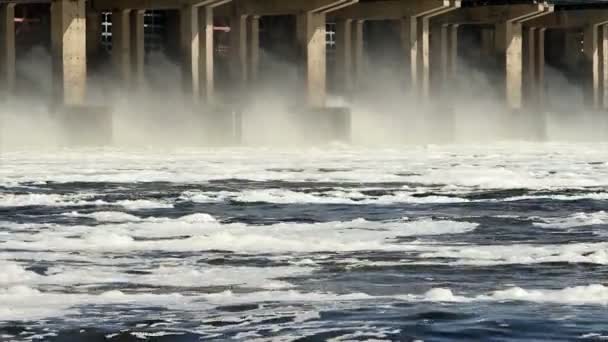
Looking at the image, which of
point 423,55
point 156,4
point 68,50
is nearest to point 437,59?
point 423,55

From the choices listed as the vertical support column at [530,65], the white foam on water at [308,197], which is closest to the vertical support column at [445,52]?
the vertical support column at [530,65]

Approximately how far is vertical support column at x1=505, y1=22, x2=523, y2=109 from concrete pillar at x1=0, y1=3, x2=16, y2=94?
24055 millimetres

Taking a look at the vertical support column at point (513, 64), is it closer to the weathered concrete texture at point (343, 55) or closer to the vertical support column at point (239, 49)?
the weathered concrete texture at point (343, 55)

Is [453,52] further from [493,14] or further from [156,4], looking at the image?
[156,4]

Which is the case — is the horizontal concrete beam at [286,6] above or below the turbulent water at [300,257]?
above

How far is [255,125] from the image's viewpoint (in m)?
54.6

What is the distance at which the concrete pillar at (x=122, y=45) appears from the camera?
50.3 m

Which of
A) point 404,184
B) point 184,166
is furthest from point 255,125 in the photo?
point 404,184

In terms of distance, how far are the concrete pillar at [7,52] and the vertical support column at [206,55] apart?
5.29 m

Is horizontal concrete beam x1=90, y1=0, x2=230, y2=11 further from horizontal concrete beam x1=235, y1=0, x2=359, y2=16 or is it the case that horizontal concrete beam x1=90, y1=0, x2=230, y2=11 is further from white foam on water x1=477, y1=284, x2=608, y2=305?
white foam on water x1=477, y1=284, x2=608, y2=305

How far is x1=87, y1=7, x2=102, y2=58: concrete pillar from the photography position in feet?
172

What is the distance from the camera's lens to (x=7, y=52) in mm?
46625

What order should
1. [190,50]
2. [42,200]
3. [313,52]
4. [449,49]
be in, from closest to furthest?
[42,200]
[190,50]
[313,52]
[449,49]

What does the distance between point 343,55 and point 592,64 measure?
707 inches
